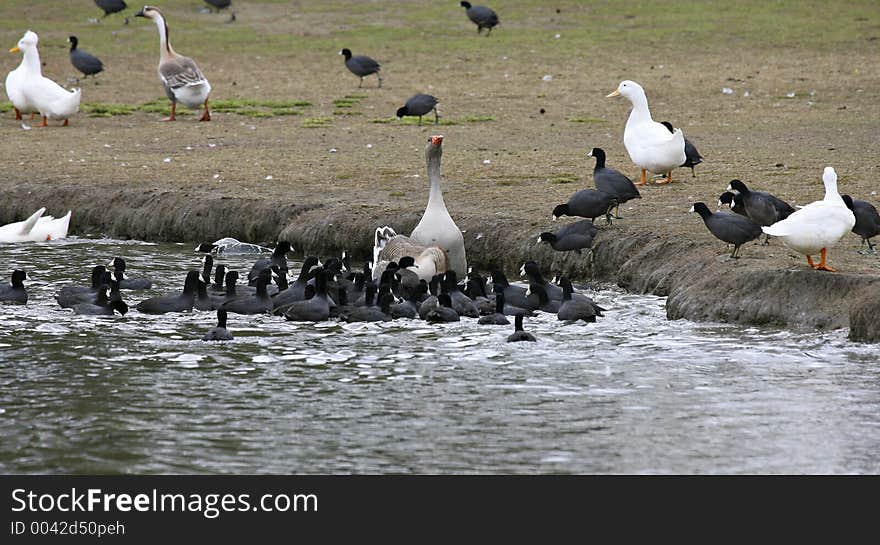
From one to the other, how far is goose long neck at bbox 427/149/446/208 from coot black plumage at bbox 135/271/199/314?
2.97 metres

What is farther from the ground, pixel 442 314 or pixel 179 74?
pixel 179 74

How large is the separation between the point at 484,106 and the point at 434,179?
12.4m

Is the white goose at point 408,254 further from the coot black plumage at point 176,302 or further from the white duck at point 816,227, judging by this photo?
the white duck at point 816,227

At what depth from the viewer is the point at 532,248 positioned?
15680 mm

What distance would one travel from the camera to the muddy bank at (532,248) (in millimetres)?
12273

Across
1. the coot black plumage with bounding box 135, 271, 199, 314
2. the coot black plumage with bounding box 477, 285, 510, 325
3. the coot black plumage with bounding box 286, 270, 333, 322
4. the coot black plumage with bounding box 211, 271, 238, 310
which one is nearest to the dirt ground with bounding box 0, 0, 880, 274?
the coot black plumage with bounding box 477, 285, 510, 325

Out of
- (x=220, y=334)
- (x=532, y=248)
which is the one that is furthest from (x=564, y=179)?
(x=220, y=334)

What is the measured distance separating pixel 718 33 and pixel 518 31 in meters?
5.31

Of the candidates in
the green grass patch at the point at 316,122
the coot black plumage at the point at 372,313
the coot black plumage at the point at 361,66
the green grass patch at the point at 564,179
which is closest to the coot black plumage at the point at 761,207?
the coot black plumage at the point at 372,313

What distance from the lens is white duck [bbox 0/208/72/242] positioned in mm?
17031

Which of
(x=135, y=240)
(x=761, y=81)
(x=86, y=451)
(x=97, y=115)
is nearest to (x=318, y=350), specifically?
(x=86, y=451)

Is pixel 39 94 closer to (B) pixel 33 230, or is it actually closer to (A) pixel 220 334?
(B) pixel 33 230

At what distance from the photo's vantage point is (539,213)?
654 inches
